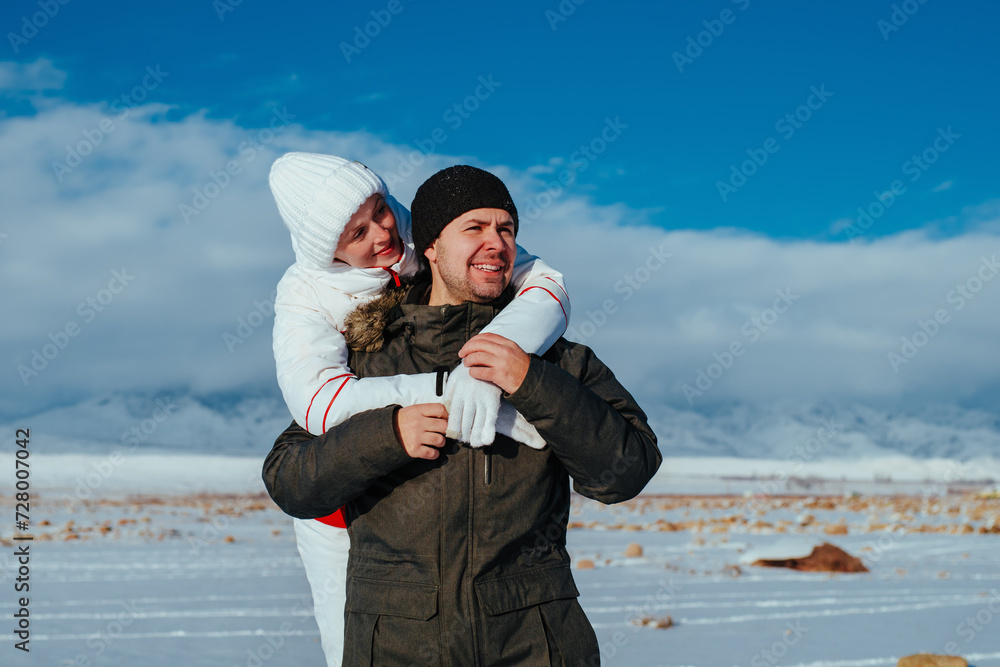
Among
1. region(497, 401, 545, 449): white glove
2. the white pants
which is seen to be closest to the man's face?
region(497, 401, 545, 449): white glove

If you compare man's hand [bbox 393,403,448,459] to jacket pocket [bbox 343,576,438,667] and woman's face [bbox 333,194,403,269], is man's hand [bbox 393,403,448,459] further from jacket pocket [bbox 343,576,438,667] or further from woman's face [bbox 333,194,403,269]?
woman's face [bbox 333,194,403,269]

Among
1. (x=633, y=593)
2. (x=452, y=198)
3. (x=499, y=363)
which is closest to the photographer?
(x=499, y=363)

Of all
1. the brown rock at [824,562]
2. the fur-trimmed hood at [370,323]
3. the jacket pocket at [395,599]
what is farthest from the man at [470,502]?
the brown rock at [824,562]

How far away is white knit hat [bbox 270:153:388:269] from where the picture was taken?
285cm

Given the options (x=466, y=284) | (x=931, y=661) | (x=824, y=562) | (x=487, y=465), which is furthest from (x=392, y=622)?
(x=824, y=562)

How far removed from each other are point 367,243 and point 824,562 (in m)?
7.53

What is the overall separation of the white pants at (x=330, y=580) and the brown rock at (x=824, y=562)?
277 inches

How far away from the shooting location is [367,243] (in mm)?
2869

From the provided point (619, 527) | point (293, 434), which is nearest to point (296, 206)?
point (293, 434)

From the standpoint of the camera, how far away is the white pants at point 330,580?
9.49 feet

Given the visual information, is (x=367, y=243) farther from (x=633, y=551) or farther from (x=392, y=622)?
(x=633, y=551)

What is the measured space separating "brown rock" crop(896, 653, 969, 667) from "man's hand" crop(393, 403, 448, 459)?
4301mm

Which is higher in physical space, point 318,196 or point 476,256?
point 318,196

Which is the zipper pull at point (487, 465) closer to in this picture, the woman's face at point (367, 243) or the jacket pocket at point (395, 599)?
the jacket pocket at point (395, 599)
